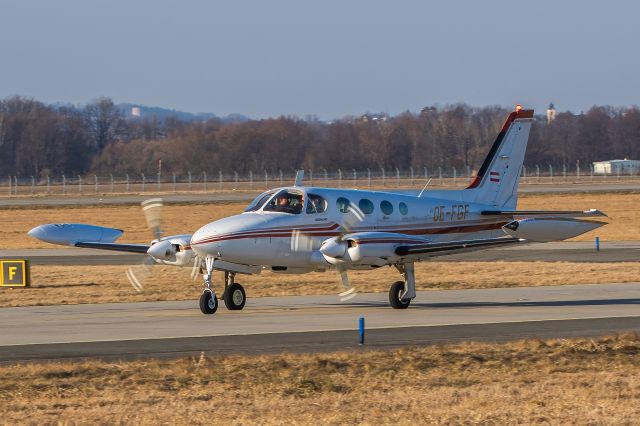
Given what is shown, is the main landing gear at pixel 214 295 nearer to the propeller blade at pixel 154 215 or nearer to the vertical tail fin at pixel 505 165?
the propeller blade at pixel 154 215

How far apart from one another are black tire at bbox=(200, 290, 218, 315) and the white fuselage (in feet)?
3.19

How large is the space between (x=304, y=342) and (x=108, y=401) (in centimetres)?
634

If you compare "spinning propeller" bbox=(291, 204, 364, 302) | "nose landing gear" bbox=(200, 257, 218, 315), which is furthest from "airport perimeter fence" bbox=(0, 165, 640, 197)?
"nose landing gear" bbox=(200, 257, 218, 315)

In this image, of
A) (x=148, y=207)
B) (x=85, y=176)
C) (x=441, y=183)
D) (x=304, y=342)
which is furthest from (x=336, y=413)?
(x=85, y=176)

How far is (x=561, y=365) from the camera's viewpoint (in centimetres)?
1752

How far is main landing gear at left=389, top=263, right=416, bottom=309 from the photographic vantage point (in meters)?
26.7

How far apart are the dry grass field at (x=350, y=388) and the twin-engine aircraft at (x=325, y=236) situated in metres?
7.00

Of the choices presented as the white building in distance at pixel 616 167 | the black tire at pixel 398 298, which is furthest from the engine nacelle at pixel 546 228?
the white building in distance at pixel 616 167

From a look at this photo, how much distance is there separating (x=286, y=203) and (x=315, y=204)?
2.37 feet

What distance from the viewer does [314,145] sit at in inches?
6196

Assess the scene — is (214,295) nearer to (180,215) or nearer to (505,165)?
(505,165)

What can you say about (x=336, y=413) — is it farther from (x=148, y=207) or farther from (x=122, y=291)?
(x=122, y=291)

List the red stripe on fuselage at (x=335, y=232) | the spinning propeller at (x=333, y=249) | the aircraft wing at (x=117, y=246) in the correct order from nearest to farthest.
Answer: the red stripe on fuselage at (x=335, y=232)
the spinning propeller at (x=333, y=249)
the aircraft wing at (x=117, y=246)

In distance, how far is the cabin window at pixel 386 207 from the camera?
2764 cm
